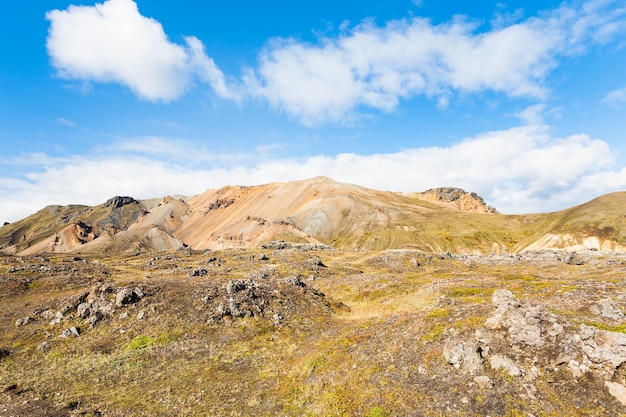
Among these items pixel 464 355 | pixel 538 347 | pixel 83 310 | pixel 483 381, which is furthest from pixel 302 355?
pixel 83 310

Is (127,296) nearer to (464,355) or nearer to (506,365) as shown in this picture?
(464,355)

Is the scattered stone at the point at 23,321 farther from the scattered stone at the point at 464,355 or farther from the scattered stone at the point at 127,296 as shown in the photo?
the scattered stone at the point at 464,355

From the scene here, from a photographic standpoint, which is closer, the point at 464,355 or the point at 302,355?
the point at 464,355

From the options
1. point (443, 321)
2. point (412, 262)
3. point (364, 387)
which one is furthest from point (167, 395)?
point (412, 262)

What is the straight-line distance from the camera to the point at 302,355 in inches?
1193

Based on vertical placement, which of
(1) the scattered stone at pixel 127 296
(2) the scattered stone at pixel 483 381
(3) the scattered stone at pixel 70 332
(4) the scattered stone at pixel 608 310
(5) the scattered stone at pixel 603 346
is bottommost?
(3) the scattered stone at pixel 70 332

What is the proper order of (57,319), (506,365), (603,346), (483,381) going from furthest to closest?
(57,319), (506,365), (483,381), (603,346)

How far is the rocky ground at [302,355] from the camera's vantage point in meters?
19.2

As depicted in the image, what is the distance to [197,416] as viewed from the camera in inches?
869

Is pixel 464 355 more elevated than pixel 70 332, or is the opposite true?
pixel 464 355

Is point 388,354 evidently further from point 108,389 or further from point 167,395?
point 108,389

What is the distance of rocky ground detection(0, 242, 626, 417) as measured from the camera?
63.0 feet

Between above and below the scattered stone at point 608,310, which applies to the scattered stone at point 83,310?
below

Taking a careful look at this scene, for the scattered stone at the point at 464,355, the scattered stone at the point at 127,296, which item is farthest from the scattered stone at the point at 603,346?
the scattered stone at the point at 127,296
